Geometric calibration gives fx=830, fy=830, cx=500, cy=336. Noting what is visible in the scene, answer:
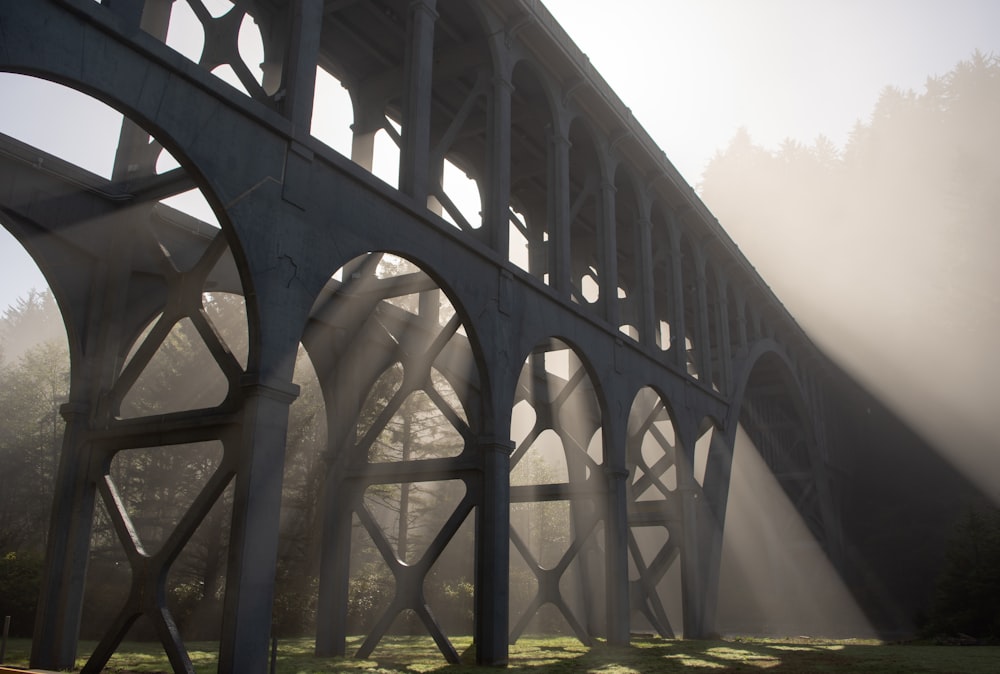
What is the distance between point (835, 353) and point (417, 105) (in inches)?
1842

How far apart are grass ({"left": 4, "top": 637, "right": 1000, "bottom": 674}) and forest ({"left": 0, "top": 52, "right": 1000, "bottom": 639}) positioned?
7.24 m

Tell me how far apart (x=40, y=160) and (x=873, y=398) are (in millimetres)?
49562

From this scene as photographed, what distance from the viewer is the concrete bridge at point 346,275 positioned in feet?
27.6

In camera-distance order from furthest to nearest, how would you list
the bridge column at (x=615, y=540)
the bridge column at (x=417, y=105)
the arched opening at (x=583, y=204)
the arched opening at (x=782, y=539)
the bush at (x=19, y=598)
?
the arched opening at (x=782, y=539)
the bush at (x=19, y=598)
the arched opening at (x=583, y=204)
the bridge column at (x=615, y=540)
the bridge column at (x=417, y=105)

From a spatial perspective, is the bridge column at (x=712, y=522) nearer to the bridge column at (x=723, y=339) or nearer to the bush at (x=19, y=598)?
the bridge column at (x=723, y=339)

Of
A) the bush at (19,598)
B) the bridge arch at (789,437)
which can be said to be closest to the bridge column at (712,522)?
the bridge arch at (789,437)

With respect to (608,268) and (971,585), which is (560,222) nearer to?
(608,268)

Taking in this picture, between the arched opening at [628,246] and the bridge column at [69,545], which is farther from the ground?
the arched opening at [628,246]

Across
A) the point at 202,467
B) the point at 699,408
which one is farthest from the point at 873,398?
the point at 202,467

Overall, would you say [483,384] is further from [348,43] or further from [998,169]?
[998,169]

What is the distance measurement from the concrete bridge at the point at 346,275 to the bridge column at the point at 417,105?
4cm

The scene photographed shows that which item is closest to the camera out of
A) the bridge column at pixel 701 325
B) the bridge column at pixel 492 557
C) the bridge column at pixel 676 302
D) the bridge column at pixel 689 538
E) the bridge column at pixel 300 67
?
the bridge column at pixel 300 67

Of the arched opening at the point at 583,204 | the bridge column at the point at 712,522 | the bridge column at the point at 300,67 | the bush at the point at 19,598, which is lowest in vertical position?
the bush at the point at 19,598

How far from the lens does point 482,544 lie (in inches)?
501
